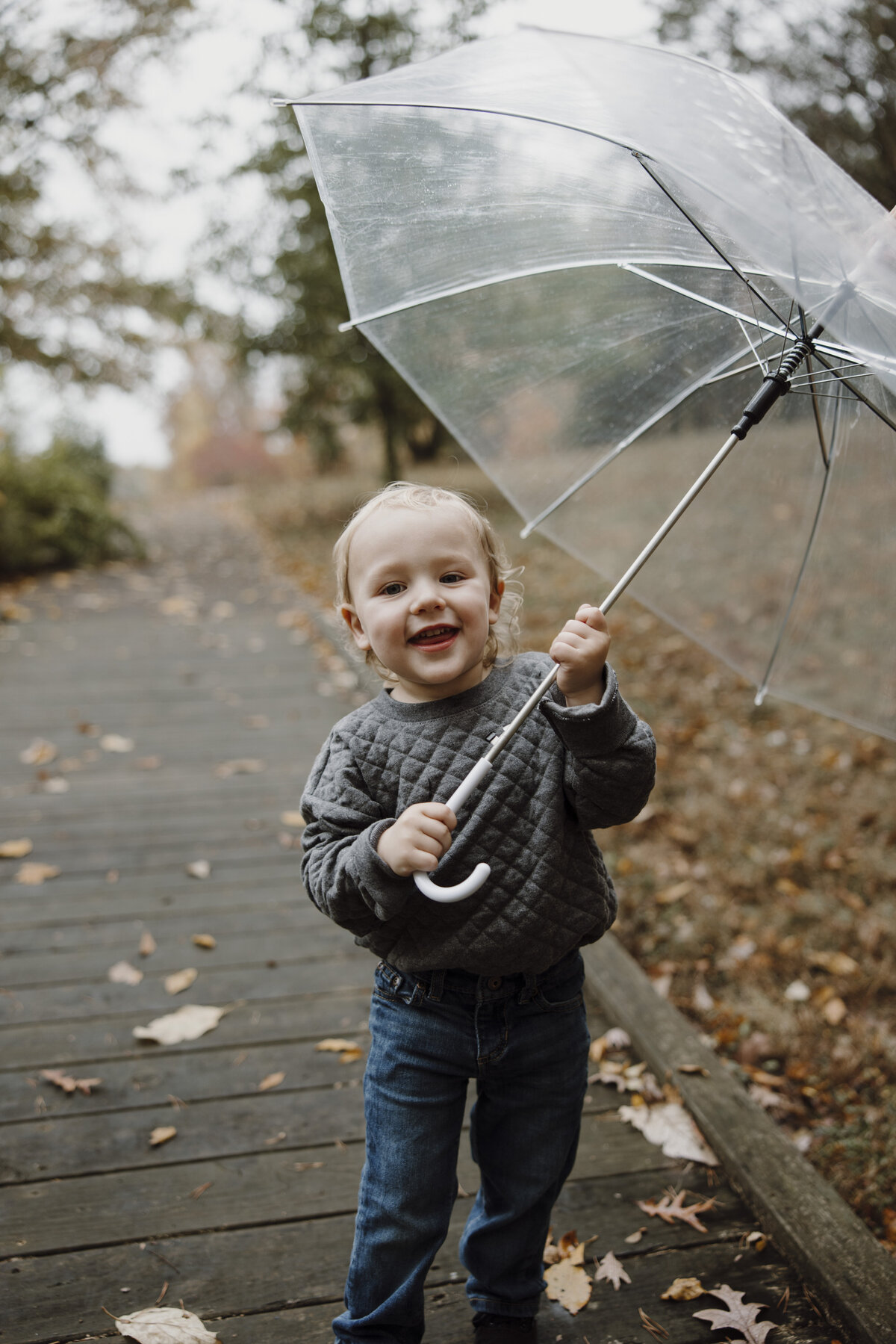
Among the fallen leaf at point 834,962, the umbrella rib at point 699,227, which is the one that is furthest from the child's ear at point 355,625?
the fallen leaf at point 834,962

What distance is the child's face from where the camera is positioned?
1666 millimetres

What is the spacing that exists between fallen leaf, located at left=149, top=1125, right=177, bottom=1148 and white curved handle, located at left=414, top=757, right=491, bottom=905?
55.6 inches

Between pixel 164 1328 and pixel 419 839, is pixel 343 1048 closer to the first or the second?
pixel 164 1328

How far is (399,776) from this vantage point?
172 cm

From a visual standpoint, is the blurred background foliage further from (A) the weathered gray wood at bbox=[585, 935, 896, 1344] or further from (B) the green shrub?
(A) the weathered gray wood at bbox=[585, 935, 896, 1344]

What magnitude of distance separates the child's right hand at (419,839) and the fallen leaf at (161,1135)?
1420mm

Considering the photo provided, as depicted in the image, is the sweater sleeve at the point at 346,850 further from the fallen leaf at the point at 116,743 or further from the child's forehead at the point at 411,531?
the fallen leaf at the point at 116,743

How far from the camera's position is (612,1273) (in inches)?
83.7

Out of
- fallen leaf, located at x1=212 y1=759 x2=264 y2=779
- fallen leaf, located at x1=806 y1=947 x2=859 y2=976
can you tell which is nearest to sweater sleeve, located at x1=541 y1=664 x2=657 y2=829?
fallen leaf, located at x1=806 y1=947 x2=859 y2=976

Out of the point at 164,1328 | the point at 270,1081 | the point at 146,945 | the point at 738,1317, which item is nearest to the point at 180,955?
the point at 146,945

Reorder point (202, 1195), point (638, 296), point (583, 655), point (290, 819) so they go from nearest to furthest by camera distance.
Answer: point (583, 655), point (638, 296), point (202, 1195), point (290, 819)

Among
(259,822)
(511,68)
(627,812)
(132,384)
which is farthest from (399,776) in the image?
(132,384)

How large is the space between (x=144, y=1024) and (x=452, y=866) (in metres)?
1.73

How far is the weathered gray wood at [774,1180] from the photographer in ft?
6.54
